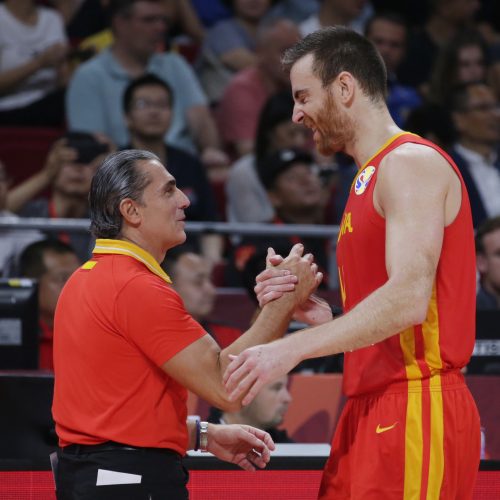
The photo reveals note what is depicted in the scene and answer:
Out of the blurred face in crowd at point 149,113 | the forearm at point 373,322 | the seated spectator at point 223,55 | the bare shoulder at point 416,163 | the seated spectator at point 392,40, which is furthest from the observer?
the seated spectator at point 223,55

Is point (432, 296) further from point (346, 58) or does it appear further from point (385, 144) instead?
point (346, 58)

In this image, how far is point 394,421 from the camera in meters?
2.83

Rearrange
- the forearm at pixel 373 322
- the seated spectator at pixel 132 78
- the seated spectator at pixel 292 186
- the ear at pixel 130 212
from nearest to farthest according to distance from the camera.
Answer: the forearm at pixel 373 322
the ear at pixel 130 212
the seated spectator at pixel 292 186
the seated spectator at pixel 132 78

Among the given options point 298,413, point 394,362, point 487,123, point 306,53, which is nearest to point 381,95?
point 306,53

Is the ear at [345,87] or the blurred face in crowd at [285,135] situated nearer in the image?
the ear at [345,87]

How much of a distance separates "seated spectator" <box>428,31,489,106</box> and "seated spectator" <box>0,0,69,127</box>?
109 inches

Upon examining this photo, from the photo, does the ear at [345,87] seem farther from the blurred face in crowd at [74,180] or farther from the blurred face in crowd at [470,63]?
the blurred face in crowd at [470,63]

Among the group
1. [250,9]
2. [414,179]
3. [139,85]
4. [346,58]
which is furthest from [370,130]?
[250,9]

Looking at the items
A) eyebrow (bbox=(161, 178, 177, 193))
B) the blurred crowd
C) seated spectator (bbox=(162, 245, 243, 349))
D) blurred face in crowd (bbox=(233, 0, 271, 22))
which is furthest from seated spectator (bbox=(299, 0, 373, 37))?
eyebrow (bbox=(161, 178, 177, 193))

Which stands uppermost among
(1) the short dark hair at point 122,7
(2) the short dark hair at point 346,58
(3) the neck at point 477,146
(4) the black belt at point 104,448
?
(1) the short dark hair at point 122,7

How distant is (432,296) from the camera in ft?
9.29

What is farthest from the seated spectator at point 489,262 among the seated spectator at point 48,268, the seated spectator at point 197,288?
the seated spectator at point 48,268

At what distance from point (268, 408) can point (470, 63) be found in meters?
4.80

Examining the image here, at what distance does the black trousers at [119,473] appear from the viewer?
116 inches
